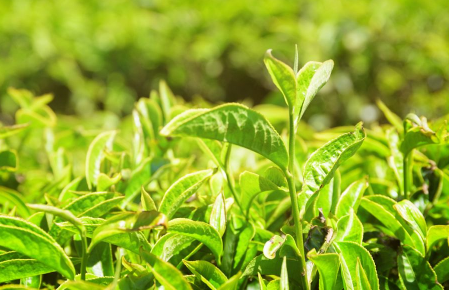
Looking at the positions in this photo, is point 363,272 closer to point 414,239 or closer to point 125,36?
point 414,239

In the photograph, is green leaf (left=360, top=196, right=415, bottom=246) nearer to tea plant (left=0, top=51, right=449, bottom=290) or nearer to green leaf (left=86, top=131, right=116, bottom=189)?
tea plant (left=0, top=51, right=449, bottom=290)

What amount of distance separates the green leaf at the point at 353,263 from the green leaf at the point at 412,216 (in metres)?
0.17

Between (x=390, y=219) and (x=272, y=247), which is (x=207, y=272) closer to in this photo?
(x=272, y=247)

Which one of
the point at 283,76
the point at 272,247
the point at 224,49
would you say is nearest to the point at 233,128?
the point at 283,76

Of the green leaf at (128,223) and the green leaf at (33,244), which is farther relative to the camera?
the green leaf at (33,244)

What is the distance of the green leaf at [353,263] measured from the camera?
112 centimetres

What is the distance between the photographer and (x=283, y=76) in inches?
38.4

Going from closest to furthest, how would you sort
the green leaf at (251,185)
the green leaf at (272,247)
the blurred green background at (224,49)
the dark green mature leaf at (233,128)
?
the dark green mature leaf at (233,128) → the green leaf at (272,247) → the green leaf at (251,185) → the blurred green background at (224,49)

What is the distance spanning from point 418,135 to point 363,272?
1.36ft

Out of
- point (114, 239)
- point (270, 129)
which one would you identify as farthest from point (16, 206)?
point (270, 129)

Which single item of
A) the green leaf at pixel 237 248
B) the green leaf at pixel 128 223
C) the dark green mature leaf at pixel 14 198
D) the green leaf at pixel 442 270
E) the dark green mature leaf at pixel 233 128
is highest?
the dark green mature leaf at pixel 233 128

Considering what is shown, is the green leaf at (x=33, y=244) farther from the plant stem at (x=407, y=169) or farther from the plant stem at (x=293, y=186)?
the plant stem at (x=407, y=169)

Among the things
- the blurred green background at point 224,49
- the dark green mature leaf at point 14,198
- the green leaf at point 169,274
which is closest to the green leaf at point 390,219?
the green leaf at point 169,274

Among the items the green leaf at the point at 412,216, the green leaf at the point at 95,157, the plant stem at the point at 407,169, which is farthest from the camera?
the green leaf at the point at 95,157
